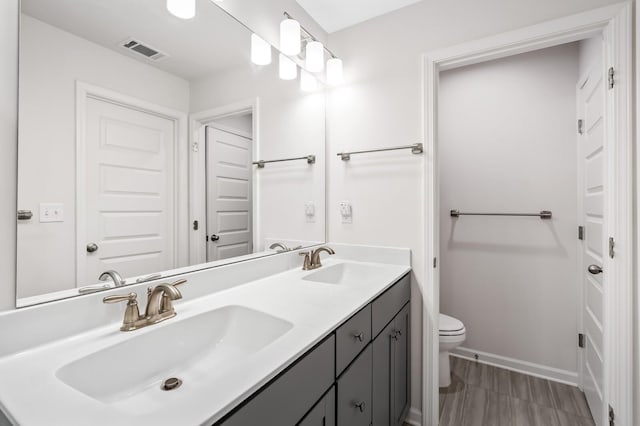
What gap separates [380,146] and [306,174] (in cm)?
49

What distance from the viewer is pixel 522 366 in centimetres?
223

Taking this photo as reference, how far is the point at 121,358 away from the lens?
2.56ft

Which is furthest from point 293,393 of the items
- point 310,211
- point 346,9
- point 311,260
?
point 346,9

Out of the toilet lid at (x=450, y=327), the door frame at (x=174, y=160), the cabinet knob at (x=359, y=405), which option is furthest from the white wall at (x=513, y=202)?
the door frame at (x=174, y=160)

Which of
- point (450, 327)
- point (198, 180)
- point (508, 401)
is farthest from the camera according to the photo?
point (450, 327)

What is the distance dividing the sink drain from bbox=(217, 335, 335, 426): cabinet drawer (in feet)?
0.99

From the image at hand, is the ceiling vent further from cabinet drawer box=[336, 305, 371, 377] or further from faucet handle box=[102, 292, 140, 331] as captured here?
cabinet drawer box=[336, 305, 371, 377]

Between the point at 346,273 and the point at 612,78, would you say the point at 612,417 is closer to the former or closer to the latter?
the point at 346,273

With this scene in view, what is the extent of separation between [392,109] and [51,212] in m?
1.65

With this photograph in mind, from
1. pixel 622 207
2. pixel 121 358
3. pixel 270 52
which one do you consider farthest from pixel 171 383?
pixel 622 207

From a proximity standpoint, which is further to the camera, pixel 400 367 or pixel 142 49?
pixel 400 367

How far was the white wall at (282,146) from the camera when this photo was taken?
1.48 m

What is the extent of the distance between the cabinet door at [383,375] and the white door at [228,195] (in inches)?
29.2

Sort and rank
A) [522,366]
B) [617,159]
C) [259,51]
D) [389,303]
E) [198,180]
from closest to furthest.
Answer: [198,180], [617,159], [389,303], [259,51], [522,366]
